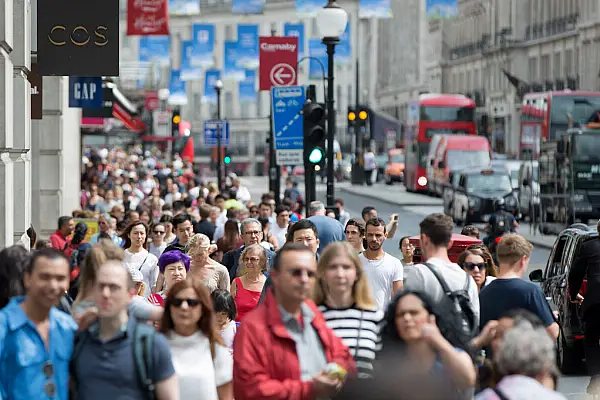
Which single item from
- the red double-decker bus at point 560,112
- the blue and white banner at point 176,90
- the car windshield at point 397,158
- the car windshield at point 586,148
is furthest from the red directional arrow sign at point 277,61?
the car windshield at point 397,158

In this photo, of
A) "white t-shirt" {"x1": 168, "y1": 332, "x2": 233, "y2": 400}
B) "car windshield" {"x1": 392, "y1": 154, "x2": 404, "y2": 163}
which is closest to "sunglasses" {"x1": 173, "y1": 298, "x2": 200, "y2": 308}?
"white t-shirt" {"x1": 168, "y1": 332, "x2": 233, "y2": 400}

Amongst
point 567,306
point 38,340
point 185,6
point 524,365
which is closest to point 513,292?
point 524,365

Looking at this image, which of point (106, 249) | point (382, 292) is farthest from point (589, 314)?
point (106, 249)

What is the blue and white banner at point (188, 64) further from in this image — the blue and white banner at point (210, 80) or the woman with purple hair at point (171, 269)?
the woman with purple hair at point (171, 269)

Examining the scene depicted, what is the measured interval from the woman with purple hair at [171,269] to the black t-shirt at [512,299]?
2.48 meters

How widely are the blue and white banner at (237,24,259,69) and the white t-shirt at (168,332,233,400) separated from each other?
45.1 m

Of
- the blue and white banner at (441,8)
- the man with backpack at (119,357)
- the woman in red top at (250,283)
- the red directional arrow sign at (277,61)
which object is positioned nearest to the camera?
the man with backpack at (119,357)

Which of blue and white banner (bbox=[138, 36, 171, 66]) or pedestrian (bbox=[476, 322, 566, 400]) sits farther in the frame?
blue and white banner (bbox=[138, 36, 171, 66])

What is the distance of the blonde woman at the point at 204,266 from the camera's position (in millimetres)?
11508

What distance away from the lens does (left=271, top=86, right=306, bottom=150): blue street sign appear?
2301 centimetres


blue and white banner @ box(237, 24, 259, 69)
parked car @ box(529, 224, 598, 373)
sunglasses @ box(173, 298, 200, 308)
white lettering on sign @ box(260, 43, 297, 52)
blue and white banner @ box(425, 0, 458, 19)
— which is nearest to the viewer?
sunglasses @ box(173, 298, 200, 308)

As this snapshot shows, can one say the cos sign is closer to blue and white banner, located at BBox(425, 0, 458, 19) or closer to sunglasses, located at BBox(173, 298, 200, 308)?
sunglasses, located at BBox(173, 298, 200, 308)

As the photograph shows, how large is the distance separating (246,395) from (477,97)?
8387cm

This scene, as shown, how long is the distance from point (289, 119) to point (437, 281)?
50.1 ft
